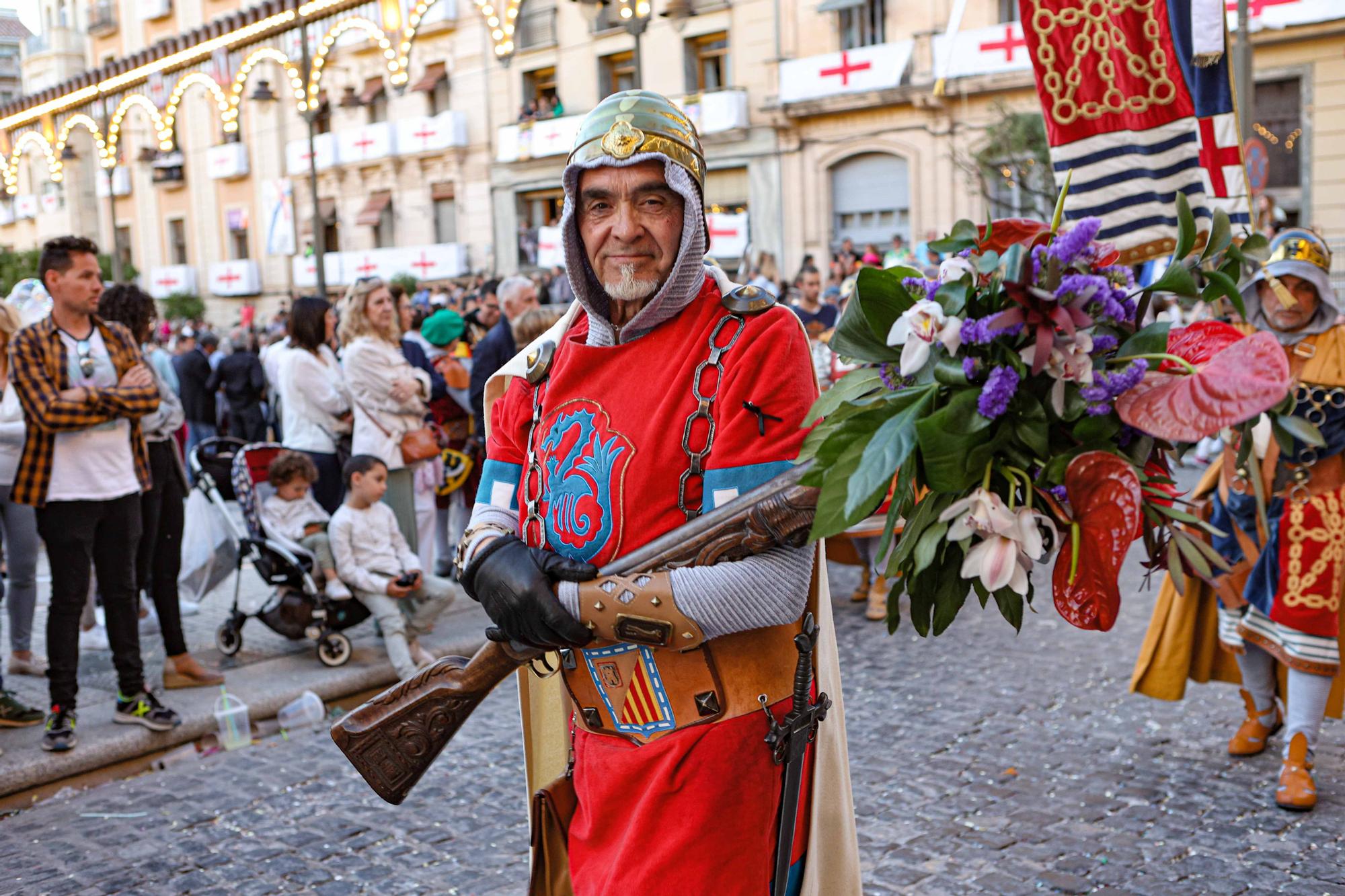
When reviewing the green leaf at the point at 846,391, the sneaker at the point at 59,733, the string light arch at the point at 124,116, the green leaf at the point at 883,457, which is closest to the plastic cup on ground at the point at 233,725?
the sneaker at the point at 59,733

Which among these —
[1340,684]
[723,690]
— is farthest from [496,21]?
[723,690]

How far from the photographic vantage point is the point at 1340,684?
4.54 meters

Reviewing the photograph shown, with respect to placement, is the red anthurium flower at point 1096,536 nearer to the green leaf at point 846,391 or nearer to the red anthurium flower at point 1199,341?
the red anthurium flower at point 1199,341

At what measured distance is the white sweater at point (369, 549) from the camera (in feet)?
20.9

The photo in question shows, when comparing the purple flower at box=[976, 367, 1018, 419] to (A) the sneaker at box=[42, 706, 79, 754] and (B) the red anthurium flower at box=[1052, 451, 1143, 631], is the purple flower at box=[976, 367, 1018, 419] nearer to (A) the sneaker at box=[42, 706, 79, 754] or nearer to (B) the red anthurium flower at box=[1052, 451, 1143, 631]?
(B) the red anthurium flower at box=[1052, 451, 1143, 631]

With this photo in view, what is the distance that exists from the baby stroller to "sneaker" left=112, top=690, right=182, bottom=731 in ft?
3.52

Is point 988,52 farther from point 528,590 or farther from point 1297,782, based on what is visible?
point 528,590

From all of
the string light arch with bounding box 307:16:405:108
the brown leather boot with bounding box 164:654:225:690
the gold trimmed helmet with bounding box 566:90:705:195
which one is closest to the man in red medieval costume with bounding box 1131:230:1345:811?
the gold trimmed helmet with bounding box 566:90:705:195

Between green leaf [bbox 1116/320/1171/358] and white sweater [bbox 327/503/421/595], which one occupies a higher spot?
green leaf [bbox 1116/320/1171/358]

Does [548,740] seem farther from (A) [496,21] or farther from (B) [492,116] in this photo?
(B) [492,116]

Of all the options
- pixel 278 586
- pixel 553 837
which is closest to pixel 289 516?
pixel 278 586

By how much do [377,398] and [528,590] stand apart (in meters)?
4.95

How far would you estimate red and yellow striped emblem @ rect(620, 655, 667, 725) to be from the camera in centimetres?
231

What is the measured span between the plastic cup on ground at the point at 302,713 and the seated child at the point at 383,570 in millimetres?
540
